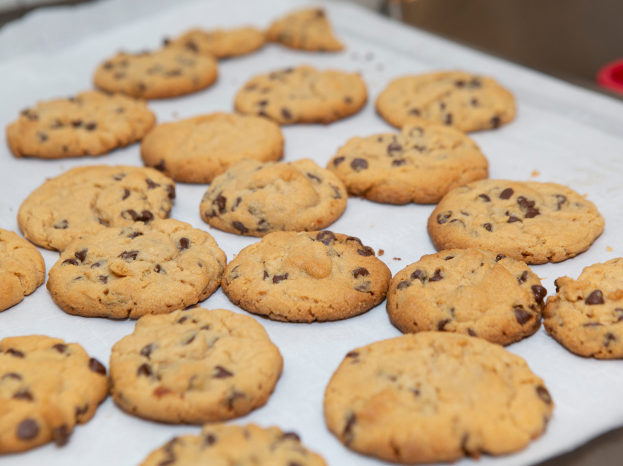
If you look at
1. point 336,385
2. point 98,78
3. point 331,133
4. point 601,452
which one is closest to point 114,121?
point 98,78

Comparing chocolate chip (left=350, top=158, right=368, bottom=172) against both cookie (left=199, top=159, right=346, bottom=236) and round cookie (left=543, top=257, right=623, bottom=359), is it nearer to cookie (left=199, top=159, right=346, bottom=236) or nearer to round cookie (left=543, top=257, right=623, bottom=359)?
cookie (left=199, top=159, right=346, bottom=236)

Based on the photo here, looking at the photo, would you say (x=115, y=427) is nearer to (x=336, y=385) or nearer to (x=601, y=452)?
(x=336, y=385)

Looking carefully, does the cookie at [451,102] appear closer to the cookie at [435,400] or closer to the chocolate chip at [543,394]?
the cookie at [435,400]

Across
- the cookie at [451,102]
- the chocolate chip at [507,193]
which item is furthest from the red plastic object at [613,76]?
the chocolate chip at [507,193]

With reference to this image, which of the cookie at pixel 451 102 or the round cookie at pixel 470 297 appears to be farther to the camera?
the cookie at pixel 451 102

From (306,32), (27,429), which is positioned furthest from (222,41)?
(27,429)

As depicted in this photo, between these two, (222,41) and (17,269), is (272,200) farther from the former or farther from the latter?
(222,41)
